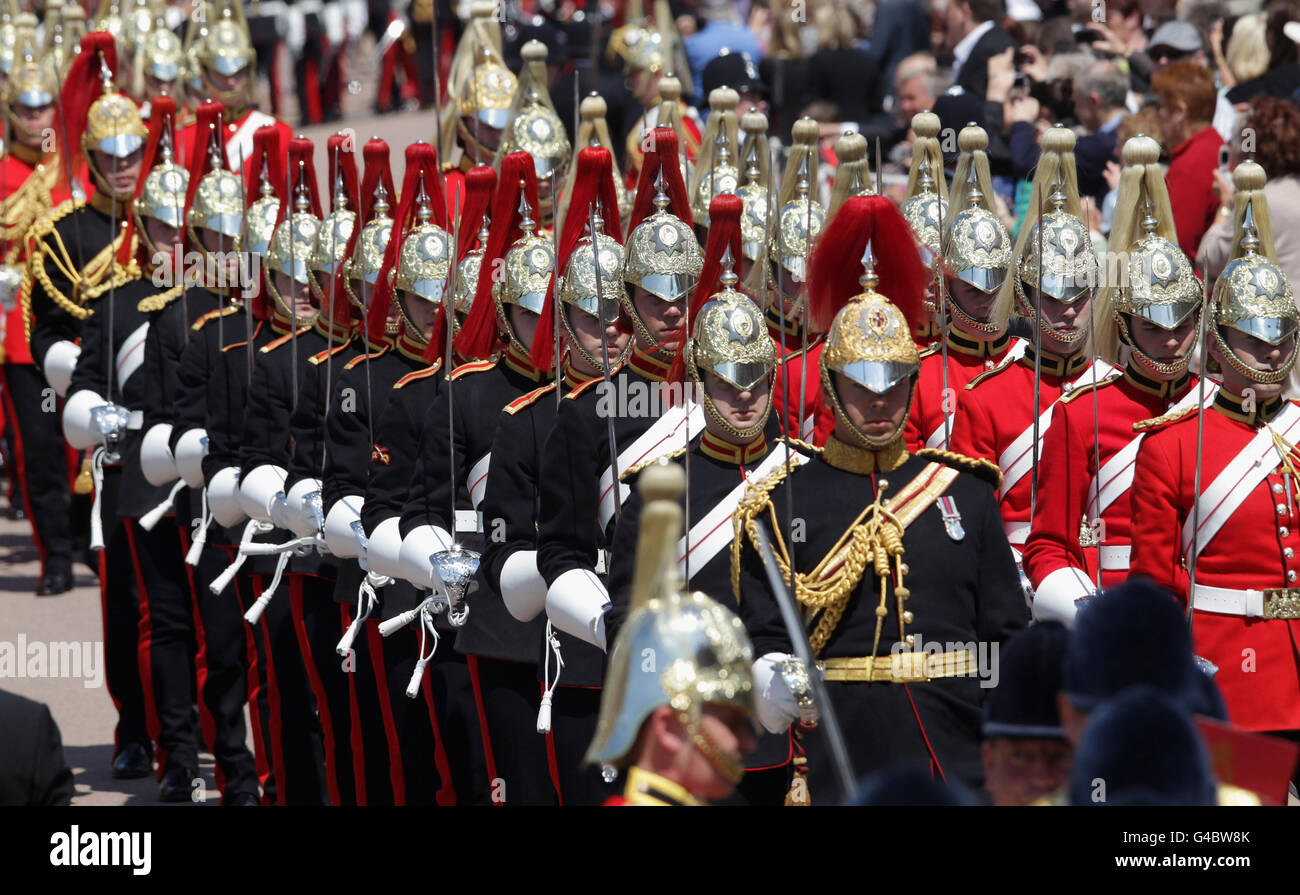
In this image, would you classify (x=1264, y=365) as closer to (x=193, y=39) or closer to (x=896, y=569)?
(x=896, y=569)

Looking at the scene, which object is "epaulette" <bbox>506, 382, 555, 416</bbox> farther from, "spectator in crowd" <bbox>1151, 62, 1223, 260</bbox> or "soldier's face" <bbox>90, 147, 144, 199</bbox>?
"soldier's face" <bbox>90, 147, 144, 199</bbox>

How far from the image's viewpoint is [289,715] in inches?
313

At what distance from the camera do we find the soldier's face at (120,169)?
9844mm

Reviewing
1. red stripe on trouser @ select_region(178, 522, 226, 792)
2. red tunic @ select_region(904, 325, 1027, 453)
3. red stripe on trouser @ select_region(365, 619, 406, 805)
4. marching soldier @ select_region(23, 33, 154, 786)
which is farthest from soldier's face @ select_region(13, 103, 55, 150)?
red tunic @ select_region(904, 325, 1027, 453)

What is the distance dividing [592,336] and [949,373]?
1361 mm

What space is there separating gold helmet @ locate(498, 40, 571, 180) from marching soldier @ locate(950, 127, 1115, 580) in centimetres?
244

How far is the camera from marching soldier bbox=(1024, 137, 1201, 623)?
6062mm

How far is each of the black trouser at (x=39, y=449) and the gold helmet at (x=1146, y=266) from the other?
19.7 ft

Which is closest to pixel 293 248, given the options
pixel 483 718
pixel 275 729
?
pixel 275 729

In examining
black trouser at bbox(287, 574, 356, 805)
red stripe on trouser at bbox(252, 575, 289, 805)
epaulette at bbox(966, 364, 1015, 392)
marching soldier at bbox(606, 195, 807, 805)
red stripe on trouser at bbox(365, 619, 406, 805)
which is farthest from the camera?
red stripe on trouser at bbox(252, 575, 289, 805)

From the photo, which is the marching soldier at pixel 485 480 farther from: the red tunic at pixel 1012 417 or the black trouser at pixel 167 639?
the black trouser at pixel 167 639

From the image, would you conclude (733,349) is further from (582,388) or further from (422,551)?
(422,551)

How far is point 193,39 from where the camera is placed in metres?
11.7
